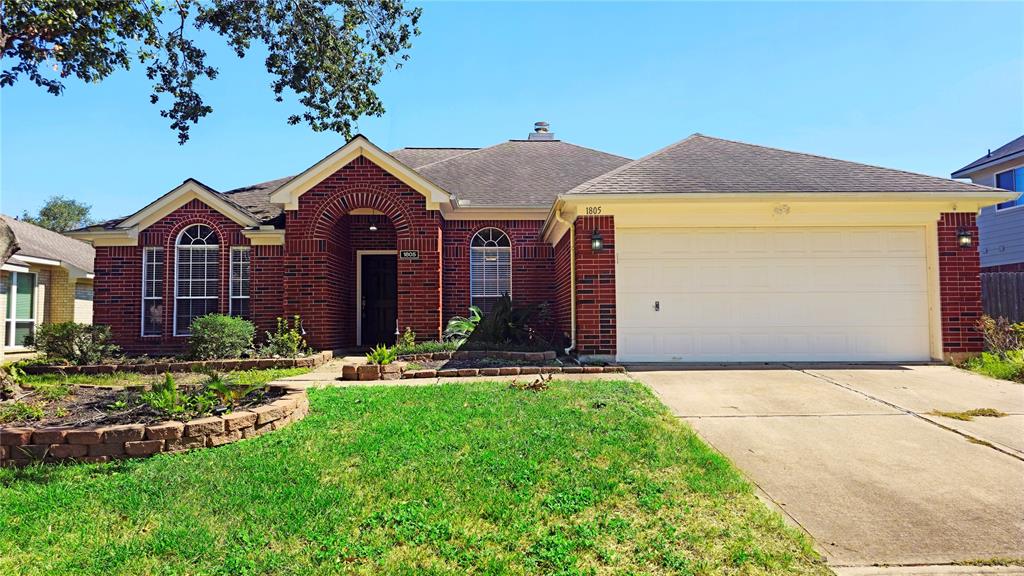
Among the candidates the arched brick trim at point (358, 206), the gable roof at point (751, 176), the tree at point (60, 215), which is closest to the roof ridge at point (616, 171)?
the gable roof at point (751, 176)

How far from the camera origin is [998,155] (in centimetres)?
1639

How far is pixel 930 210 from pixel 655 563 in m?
9.45

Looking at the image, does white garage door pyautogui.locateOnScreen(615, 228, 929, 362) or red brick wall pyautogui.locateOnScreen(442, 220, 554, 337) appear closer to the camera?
white garage door pyautogui.locateOnScreen(615, 228, 929, 362)

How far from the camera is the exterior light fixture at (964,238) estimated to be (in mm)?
9180

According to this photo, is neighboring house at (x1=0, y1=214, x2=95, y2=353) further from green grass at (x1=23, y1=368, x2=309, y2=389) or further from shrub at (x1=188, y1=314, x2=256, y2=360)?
shrub at (x1=188, y1=314, x2=256, y2=360)

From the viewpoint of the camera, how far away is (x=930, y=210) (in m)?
9.27

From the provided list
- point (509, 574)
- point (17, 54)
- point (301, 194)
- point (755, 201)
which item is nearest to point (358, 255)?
point (301, 194)

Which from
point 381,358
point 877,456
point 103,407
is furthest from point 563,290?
point 103,407

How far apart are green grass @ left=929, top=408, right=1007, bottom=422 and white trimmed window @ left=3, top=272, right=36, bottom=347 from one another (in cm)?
1946

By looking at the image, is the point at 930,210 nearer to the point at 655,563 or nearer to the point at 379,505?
the point at 655,563

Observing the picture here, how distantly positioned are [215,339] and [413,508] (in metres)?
8.53

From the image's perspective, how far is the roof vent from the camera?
1867 centimetres

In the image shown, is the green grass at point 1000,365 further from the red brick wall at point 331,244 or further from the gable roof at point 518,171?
the red brick wall at point 331,244

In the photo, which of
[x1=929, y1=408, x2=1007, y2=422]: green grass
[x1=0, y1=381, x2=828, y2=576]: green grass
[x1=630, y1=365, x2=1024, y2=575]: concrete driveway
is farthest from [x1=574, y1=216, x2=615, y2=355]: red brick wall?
[x1=929, y1=408, x2=1007, y2=422]: green grass
